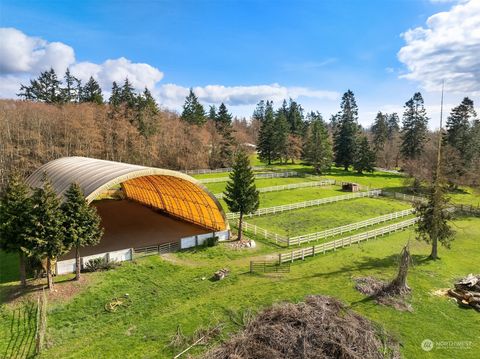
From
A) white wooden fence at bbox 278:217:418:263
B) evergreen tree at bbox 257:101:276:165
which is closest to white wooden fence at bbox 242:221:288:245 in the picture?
white wooden fence at bbox 278:217:418:263

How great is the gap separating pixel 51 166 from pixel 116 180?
597 inches

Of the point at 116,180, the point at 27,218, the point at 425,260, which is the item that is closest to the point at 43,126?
the point at 116,180

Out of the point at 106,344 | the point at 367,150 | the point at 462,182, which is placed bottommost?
the point at 106,344

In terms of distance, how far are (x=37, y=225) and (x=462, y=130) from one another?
221 ft

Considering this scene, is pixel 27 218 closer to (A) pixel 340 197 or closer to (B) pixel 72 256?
(B) pixel 72 256

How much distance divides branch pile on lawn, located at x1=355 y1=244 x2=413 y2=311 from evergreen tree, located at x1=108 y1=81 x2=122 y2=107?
61.0 meters

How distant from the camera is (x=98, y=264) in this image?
21.7m

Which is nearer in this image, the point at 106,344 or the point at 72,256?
the point at 106,344

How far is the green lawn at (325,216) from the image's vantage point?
3341 centimetres

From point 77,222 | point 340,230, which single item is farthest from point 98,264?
point 340,230

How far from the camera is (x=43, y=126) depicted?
168ft

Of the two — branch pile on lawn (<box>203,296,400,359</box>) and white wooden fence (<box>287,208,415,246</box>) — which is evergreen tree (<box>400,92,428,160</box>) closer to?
white wooden fence (<box>287,208,415,246</box>)

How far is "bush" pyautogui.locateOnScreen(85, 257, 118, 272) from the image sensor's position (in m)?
21.4

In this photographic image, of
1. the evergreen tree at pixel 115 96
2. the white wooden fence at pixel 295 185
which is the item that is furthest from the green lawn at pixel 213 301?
the evergreen tree at pixel 115 96
